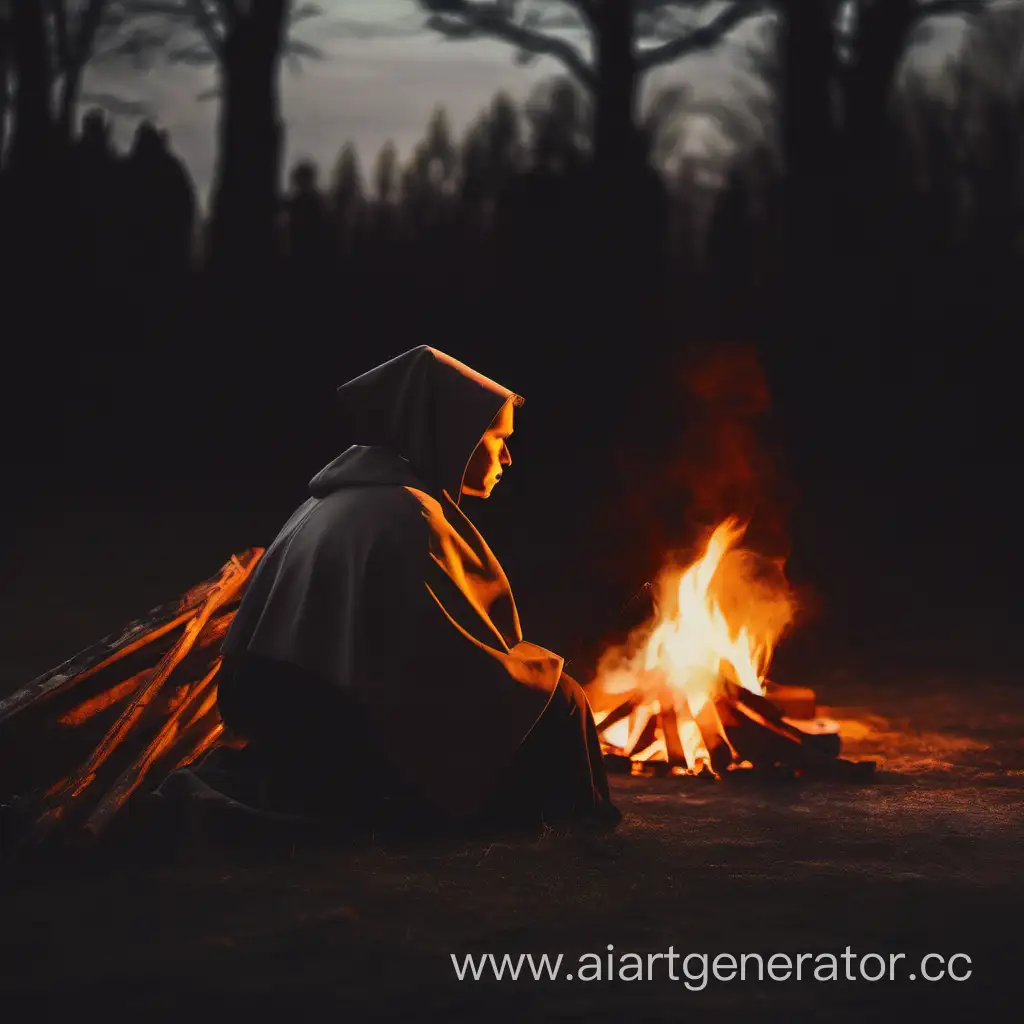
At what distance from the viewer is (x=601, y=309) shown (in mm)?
17156

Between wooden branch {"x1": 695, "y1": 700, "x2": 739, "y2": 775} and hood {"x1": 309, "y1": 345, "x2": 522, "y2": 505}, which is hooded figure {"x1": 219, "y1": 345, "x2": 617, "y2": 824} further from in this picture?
wooden branch {"x1": 695, "y1": 700, "x2": 739, "y2": 775}

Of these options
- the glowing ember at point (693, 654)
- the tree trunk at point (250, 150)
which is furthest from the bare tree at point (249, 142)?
the glowing ember at point (693, 654)

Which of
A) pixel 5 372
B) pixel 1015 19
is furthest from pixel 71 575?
pixel 1015 19

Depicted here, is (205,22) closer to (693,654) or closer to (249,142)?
(249,142)

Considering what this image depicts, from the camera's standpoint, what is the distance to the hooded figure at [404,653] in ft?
16.8

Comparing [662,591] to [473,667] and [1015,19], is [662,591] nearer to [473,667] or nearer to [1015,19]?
[473,667]

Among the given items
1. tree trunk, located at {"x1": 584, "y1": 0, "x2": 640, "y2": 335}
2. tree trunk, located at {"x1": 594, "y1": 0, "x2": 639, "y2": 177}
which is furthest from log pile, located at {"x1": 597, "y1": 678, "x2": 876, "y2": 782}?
tree trunk, located at {"x1": 594, "y1": 0, "x2": 639, "y2": 177}

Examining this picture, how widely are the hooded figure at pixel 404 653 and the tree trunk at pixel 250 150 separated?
13051mm

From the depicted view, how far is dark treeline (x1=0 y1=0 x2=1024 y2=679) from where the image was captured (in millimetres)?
15727

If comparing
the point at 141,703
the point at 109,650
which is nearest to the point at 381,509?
the point at 141,703

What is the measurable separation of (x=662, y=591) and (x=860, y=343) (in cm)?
1007

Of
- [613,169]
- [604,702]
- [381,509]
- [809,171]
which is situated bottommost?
[604,702]

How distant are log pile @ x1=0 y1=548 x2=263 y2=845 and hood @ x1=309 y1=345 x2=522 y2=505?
1007 mm

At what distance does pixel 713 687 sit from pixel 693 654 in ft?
0.97
